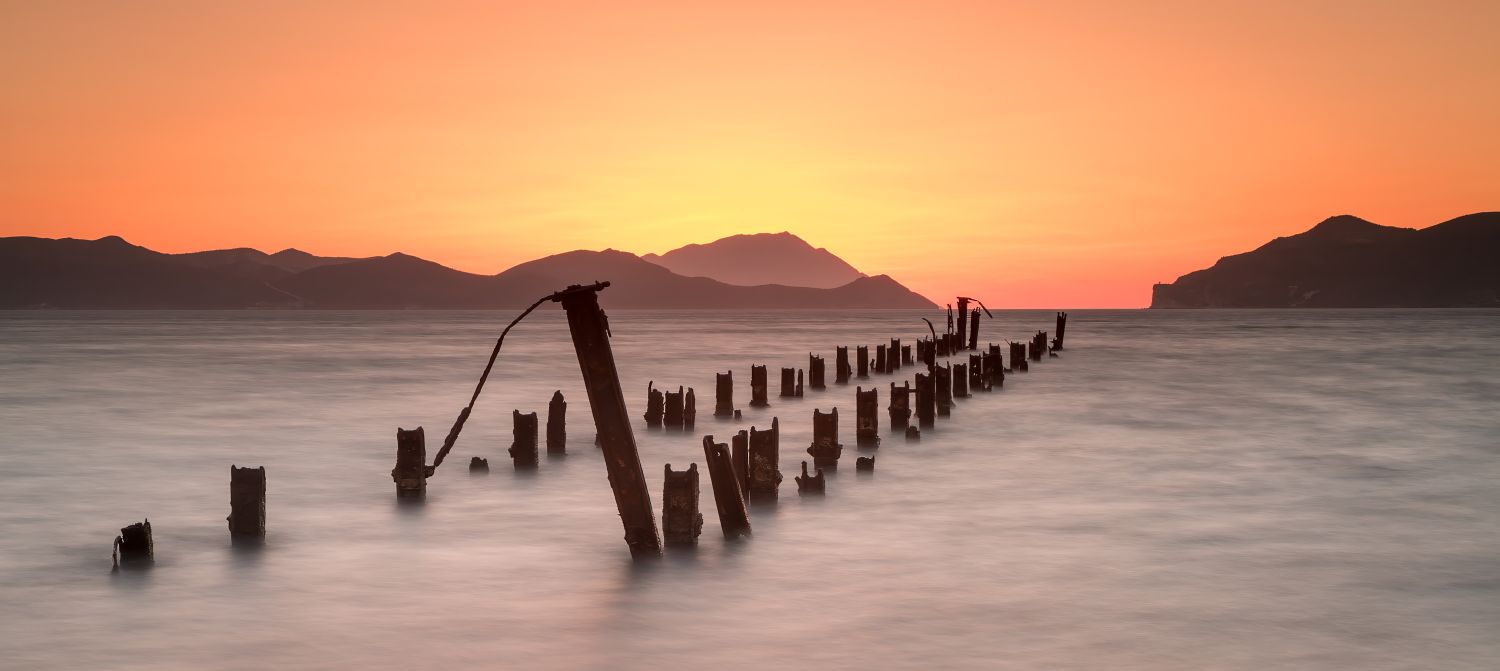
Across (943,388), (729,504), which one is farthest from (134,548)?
(943,388)

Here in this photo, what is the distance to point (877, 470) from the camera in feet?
54.6

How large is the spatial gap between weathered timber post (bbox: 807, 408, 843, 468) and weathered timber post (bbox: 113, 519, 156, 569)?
8.25 meters

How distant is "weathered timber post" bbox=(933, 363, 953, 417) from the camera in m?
24.3

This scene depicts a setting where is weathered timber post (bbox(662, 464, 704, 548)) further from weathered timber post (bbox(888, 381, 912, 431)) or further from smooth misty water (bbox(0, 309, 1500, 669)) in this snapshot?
weathered timber post (bbox(888, 381, 912, 431))

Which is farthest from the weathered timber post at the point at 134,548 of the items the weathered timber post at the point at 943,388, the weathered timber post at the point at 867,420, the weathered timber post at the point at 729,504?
the weathered timber post at the point at 943,388

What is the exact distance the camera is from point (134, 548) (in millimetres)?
10672

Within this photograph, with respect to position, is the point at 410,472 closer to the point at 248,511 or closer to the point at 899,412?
the point at 248,511

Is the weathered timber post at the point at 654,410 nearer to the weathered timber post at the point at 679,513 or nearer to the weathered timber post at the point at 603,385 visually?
the weathered timber post at the point at 679,513

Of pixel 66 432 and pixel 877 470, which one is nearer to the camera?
pixel 877 470

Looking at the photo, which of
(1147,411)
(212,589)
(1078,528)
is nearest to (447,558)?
(212,589)

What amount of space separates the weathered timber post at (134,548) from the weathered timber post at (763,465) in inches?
235

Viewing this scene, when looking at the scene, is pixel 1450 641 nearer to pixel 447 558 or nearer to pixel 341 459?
pixel 447 558

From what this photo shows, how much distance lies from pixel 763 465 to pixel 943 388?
470 inches

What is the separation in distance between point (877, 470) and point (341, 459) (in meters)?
8.53
